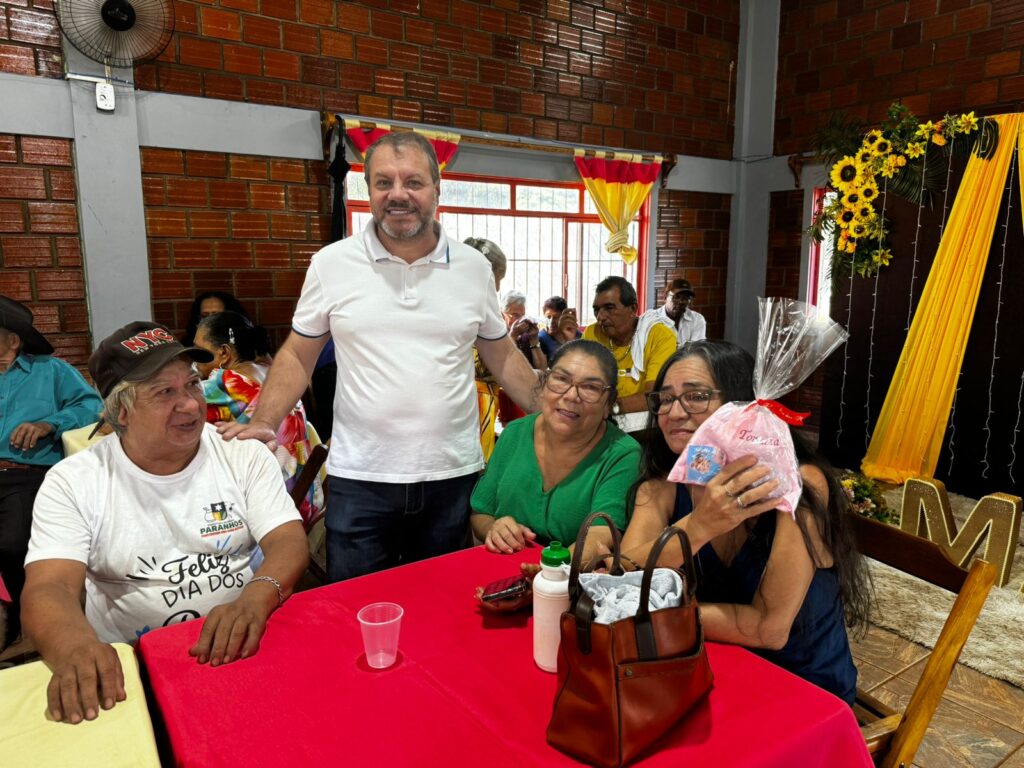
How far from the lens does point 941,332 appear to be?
4848 millimetres

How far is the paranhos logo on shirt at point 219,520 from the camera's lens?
1641 millimetres

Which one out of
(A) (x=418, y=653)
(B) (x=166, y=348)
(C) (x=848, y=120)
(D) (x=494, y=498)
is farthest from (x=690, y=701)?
(C) (x=848, y=120)

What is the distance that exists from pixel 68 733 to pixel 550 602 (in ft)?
2.46

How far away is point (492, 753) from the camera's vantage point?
3.27 ft

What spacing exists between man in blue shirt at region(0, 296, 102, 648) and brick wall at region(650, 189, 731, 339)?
15.9 feet

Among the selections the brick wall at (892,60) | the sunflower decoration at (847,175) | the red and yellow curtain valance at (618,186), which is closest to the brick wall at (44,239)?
the red and yellow curtain valance at (618,186)

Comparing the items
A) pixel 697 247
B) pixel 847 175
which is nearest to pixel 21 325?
pixel 847 175

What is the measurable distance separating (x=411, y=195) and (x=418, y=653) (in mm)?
1202

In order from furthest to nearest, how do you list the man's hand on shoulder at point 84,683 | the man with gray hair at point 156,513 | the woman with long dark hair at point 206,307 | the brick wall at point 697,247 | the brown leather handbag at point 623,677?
the brick wall at point 697,247 → the woman with long dark hair at point 206,307 → the man with gray hair at point 156,513 → the man's hand on shoulder at point 84,683 → the brown leather handbag at point 623,677

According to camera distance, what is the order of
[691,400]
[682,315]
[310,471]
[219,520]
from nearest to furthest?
1. [691,400]
2. [219,520]
3. [310,471]
4. [682,315]

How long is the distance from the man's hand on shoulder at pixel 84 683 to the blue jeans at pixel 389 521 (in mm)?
813

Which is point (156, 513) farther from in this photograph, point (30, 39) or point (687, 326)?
point (687, 326)

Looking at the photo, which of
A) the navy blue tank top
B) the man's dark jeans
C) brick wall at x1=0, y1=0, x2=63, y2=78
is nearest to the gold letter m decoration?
the navy blue tank top

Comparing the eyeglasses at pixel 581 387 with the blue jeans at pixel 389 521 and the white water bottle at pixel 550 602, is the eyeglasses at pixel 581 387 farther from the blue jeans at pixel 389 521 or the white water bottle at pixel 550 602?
the white water bottle at pixel 550 602
